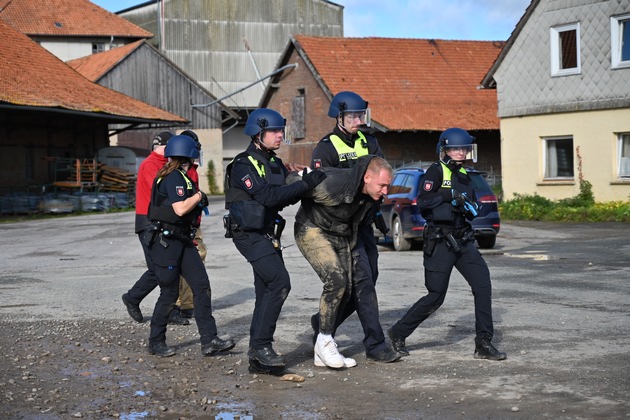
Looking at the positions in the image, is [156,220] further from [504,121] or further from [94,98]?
[94,98]

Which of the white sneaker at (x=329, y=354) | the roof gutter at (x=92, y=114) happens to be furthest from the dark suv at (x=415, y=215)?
the roof gutter at (x=92, y=114)

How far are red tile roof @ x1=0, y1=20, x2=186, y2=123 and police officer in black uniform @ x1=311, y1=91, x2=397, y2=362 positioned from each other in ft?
73.0

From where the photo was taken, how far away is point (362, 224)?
25.2 ft

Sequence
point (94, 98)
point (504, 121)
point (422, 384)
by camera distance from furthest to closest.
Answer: point (94, 98), point (504, 121), point (422, 384)

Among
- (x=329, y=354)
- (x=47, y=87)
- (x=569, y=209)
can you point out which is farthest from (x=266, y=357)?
(x=47, y=87)

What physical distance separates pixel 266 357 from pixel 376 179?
4.98ft

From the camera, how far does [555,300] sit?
10781 mm

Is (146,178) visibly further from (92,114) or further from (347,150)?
(92,114)

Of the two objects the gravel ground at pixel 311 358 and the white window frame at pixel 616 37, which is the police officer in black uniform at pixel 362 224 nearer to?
the gravel ground at pixel 311 358

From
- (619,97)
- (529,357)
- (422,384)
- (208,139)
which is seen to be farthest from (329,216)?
(208,139)

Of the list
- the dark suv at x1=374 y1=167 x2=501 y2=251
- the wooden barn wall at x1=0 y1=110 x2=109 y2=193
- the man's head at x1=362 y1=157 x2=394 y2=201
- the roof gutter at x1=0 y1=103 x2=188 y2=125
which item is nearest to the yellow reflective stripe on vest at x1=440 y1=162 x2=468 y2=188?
the man's head at x1=362 y1=157 x2=394 y2=201

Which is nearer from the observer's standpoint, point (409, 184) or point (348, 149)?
point (348, 149)

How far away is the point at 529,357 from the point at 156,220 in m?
3.18

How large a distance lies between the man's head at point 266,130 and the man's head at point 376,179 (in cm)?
77
